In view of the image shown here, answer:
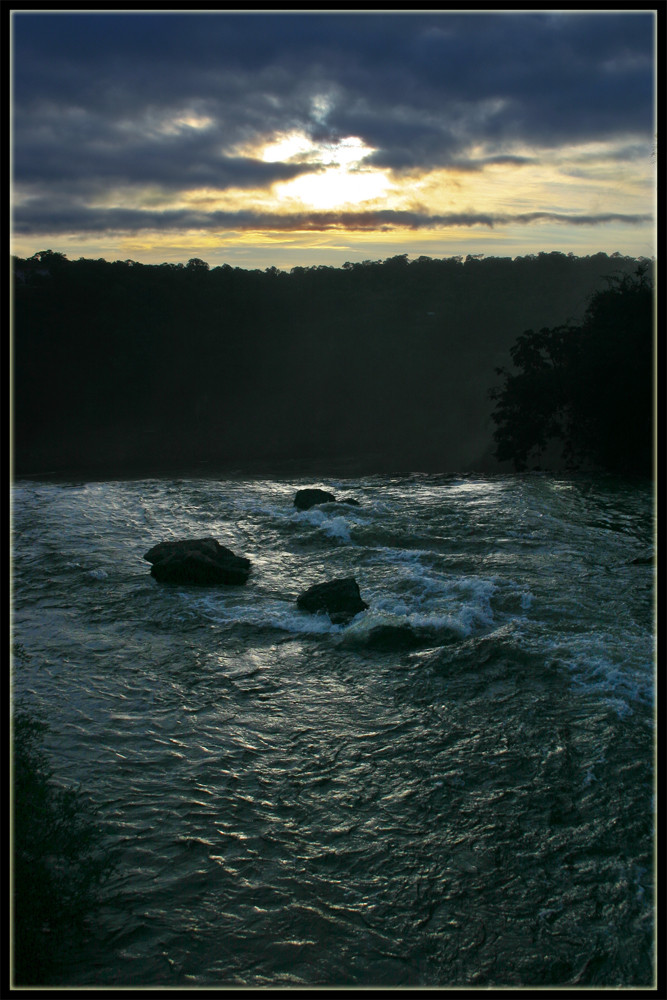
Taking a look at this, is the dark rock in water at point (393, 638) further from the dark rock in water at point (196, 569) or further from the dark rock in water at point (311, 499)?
the dark rock in water at point (311, 499)

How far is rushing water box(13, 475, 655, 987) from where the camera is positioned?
6.59 metres

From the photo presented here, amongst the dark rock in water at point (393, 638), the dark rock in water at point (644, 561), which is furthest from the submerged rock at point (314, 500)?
the dark rock in water at point (393, 638)

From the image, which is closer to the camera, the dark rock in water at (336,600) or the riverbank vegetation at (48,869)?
the riverbank vegetation at (48,869)

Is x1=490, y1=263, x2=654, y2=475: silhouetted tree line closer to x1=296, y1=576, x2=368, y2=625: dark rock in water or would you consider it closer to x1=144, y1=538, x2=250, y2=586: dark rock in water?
x1=144, y1=538, x2=250, y2=586: dark rock in water

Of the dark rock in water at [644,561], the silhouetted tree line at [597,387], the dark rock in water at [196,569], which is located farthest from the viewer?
the silhouetted tree line at [597,387]

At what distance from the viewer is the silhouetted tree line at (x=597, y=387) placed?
2966 centimetres

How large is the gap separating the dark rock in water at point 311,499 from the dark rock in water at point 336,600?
9584 millimetres

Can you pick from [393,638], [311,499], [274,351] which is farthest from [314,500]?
[274,351]

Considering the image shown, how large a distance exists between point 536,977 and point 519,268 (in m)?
74.1

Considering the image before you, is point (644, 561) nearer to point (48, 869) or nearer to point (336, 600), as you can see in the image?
point (336, 600)

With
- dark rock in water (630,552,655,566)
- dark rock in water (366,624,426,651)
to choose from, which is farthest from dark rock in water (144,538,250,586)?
dark rock in water (630,552,655,566)

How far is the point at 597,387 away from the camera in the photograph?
30.7 m

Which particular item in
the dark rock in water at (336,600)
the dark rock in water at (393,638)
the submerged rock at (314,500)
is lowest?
the dark rock in water at (393,638)

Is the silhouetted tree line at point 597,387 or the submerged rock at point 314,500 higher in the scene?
the silhouetted tree line at point 597,387
